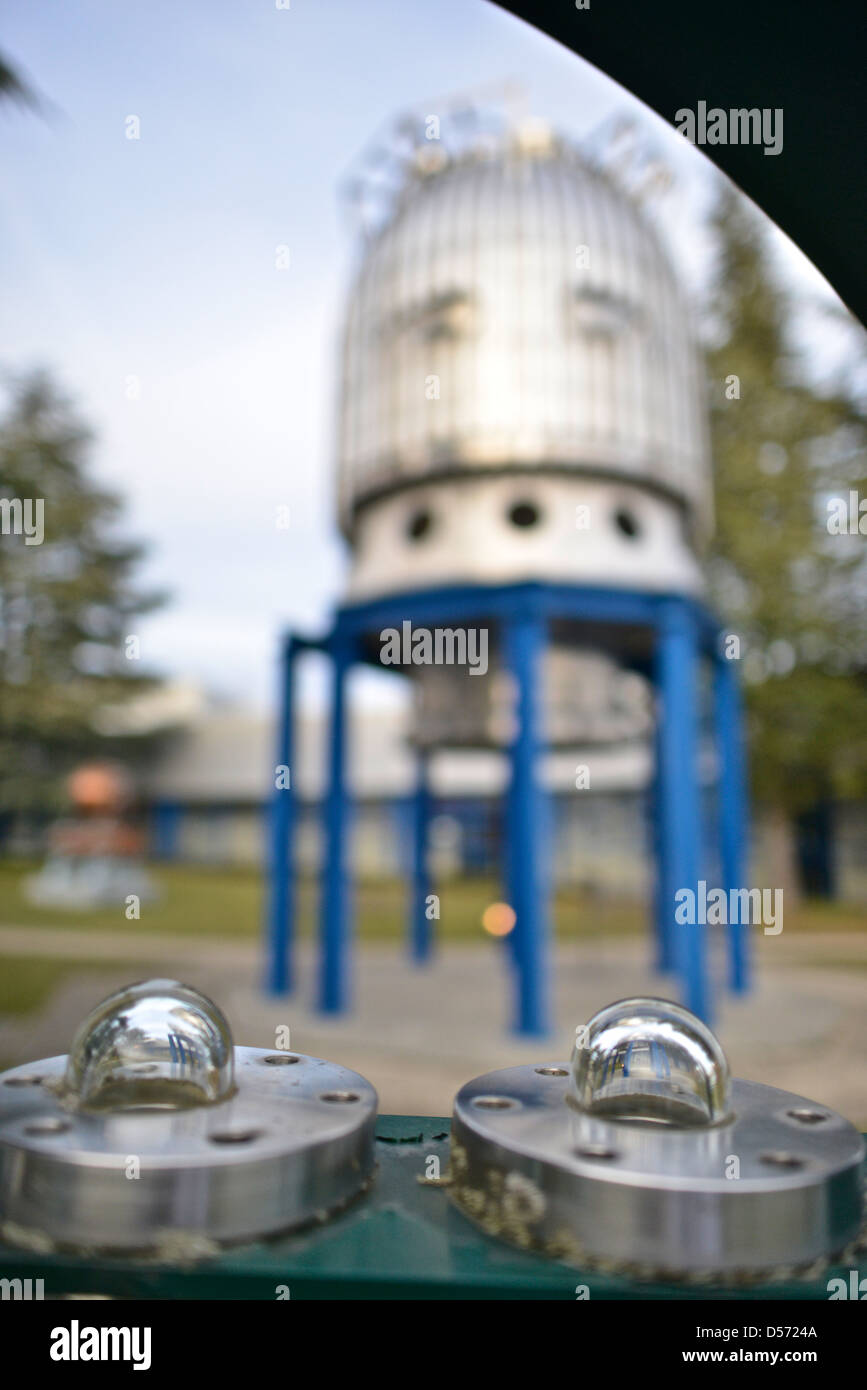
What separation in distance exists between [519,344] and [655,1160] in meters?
8.93

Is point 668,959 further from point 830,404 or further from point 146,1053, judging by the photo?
point 830,404

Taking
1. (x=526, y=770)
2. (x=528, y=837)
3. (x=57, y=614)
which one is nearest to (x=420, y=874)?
(x=528, y=837)

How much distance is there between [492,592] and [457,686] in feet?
5.91

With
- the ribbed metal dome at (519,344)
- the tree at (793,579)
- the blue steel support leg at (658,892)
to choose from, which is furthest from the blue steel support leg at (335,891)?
the tree at (793,579)

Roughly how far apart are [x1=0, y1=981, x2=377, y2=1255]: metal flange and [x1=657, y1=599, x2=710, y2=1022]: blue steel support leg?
24.2 feet

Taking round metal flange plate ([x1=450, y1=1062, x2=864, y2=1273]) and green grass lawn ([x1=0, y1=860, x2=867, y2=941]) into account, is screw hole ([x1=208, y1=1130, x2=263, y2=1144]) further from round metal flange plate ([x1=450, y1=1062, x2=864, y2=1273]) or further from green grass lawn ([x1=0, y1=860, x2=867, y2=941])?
green grass lawn ([x1=0, y1=860, x2=867, y2=941])

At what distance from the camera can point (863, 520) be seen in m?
16.3

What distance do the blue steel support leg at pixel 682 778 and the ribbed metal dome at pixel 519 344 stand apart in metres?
1.79

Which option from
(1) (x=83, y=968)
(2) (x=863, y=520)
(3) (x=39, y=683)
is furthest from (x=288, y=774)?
(3) (x=39, y=683)

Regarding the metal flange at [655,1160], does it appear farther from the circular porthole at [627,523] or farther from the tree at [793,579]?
the tree at [793,579]

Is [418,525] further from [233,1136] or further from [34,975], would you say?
[233,1136]

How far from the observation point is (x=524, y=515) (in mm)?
9547

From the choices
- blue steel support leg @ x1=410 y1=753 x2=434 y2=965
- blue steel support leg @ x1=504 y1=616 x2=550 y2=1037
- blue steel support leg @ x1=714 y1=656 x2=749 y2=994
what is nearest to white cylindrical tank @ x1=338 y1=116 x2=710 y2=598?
blue steel support leg @ x1=504 y1=616 x2=550 y2=1037

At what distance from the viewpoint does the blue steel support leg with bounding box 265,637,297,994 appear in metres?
10.3
